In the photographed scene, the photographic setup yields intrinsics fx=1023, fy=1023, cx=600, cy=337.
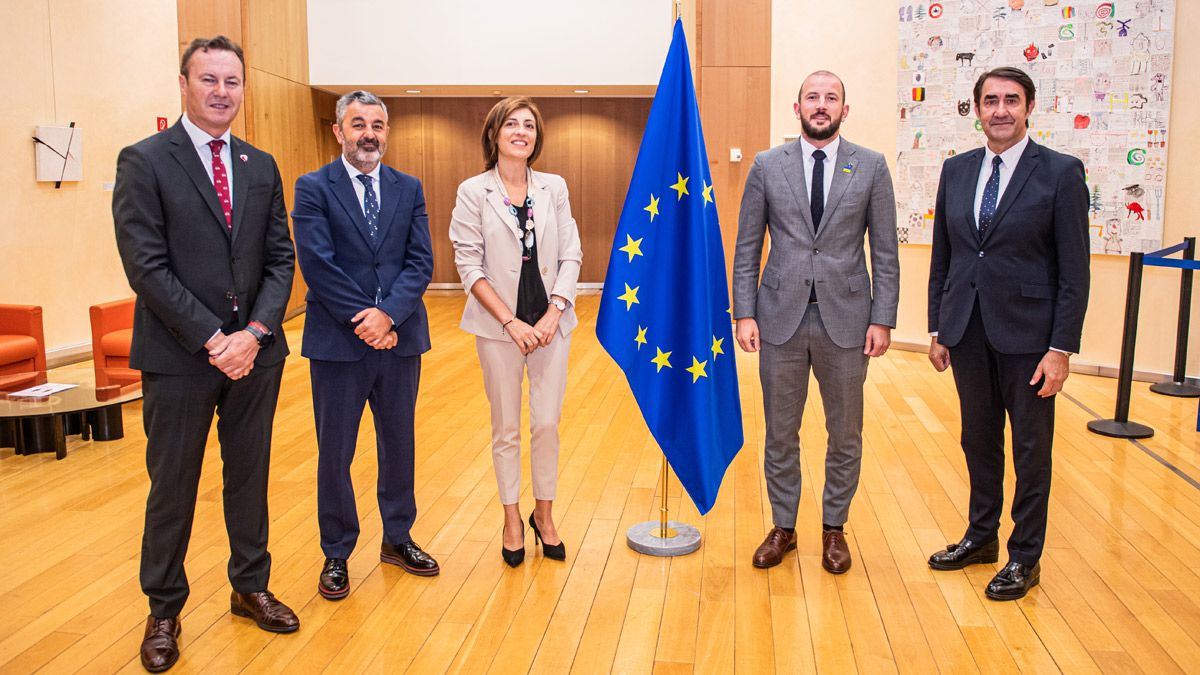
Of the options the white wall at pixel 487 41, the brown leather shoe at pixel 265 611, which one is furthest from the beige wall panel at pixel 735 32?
the brown leather shoe at pixel 265 611

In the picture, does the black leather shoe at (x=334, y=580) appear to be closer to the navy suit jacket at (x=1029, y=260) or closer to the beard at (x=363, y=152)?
the beard at (x=363, y=152)

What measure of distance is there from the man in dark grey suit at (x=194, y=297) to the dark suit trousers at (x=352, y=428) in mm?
324

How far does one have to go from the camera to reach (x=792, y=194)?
3.74 m

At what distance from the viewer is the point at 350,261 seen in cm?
354

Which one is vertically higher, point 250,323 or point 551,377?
point 250,323

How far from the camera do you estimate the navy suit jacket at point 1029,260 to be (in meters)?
3.45

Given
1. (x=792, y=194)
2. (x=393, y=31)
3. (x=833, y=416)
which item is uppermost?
(x=393, y=31)

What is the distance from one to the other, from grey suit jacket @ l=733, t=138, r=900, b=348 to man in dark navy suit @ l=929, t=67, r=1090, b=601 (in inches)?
10.0

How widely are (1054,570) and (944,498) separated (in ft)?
2.99

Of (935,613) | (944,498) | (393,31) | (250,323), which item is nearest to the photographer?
(250,323)

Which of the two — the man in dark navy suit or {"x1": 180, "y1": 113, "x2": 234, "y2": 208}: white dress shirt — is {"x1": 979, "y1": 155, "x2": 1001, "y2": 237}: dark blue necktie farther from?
{"x1": 180, "y1": 113, "x2": 234, "y2": 208}: white dress shirt

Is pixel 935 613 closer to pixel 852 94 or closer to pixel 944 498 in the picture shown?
pixel 944 498

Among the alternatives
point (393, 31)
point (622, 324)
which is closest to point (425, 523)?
point (622, 324)

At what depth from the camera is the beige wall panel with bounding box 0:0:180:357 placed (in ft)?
26.3
